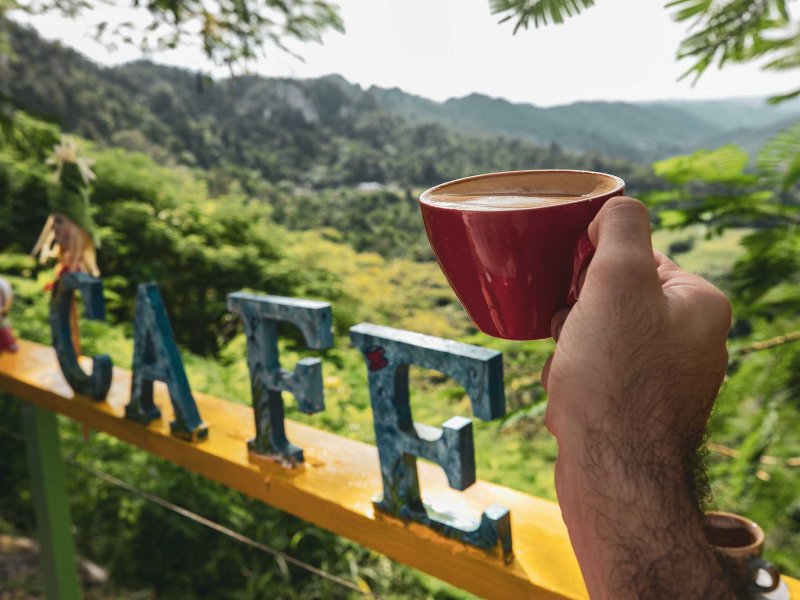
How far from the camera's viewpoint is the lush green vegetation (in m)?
1.10

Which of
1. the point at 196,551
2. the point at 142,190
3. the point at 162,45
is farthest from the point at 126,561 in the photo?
the point at 142,190

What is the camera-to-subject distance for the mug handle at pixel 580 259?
1.61 ft

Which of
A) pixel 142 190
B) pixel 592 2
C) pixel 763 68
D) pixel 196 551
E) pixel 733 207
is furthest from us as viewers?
pixel 142 190

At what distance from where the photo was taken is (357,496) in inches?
41.4

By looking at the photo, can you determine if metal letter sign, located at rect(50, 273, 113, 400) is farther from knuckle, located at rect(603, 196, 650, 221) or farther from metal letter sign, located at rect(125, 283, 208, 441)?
knuckle, located at rect(603, 196, 650, 221)

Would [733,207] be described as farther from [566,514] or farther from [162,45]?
[162,45]

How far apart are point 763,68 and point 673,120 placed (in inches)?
240

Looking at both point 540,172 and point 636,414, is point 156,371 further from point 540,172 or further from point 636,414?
point 636,414

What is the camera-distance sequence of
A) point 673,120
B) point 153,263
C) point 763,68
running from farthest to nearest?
point 673,120
point 153,263
point 763,68

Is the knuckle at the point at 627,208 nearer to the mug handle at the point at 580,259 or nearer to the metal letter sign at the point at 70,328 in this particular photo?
the mug handle at the point at 580,259

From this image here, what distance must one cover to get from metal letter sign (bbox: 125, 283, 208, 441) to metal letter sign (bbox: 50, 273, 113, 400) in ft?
Result: 0.49

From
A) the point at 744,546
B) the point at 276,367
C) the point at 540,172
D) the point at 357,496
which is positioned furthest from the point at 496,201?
the point at 276,367

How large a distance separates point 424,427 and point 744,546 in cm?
45

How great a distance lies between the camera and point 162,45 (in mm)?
2785
